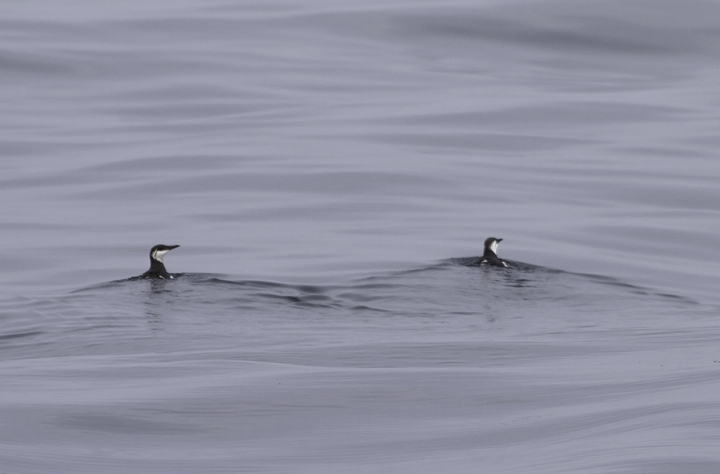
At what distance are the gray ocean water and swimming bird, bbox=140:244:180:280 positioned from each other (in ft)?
0.99

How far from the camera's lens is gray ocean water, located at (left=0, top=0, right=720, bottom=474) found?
6297 millimetres

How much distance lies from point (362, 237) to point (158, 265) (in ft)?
12.0

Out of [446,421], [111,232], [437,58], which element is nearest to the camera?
[446,421]

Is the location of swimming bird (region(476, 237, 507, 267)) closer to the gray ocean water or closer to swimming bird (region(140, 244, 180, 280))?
the gray ocean water

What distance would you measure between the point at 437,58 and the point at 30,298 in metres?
25.9

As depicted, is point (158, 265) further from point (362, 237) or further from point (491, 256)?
point (491, 256)

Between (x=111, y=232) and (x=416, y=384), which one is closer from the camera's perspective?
(x=416, y=384)

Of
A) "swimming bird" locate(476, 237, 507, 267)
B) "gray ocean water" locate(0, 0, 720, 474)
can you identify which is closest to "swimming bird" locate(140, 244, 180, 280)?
"gray ocean water" locate(0, 0, 720, 474)

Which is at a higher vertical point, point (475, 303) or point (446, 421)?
point (475, 303)

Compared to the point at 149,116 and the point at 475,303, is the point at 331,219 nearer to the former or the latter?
the point at 475,303

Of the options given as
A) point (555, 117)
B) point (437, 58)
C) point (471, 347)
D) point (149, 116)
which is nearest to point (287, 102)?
point (149, 116)

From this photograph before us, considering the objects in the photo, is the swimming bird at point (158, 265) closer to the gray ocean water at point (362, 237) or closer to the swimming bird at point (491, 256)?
the gray ocean water at point (362, 237)

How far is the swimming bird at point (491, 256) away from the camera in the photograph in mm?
14055

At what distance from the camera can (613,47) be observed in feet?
124
